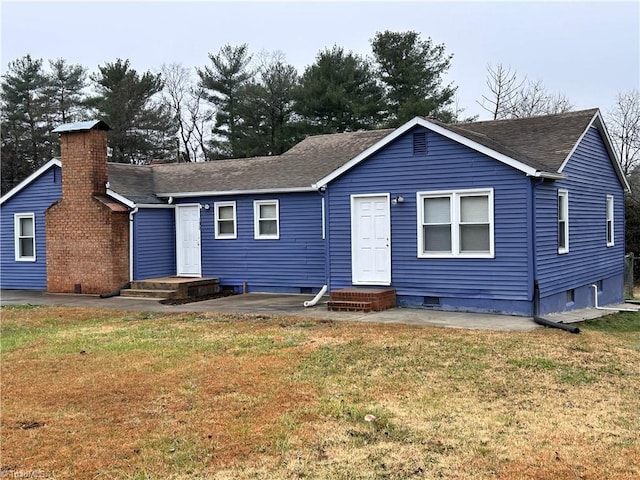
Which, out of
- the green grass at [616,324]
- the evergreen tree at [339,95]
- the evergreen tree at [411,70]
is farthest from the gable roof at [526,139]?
the evergreen tree at [411,70]

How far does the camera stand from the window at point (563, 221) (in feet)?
46.5

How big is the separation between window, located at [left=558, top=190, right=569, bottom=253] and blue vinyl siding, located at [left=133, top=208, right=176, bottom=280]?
1072 cm

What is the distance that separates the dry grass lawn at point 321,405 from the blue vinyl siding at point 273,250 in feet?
20.2

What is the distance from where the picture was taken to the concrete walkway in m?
11.9

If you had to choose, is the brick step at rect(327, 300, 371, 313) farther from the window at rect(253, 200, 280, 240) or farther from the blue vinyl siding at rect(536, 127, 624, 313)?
the window at rect(253, 200, 280, 240)

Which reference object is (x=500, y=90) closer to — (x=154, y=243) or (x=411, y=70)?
(x=411, y=70)

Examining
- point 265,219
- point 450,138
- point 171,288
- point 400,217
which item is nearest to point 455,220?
point 400,217

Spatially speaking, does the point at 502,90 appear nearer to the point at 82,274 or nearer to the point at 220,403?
the point at 82,274

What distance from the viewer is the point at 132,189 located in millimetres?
18672

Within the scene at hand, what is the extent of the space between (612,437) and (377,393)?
238 cm

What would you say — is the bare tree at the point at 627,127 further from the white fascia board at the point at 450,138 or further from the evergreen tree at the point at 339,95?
the white fascia board at the point at 450,138

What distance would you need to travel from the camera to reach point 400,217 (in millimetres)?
14102

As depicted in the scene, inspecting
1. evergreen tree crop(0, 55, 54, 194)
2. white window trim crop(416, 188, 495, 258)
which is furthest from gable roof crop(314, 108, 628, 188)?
evergreen tree crop(0, 55, 54, 194)

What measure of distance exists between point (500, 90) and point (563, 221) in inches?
1042
